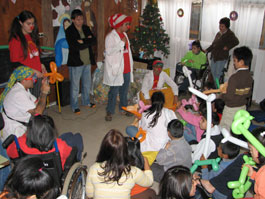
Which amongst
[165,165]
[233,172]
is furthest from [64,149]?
[233,172]

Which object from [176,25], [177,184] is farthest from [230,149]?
[176,25]

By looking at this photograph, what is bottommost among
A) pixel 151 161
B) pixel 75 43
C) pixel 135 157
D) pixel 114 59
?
pixel 151 161

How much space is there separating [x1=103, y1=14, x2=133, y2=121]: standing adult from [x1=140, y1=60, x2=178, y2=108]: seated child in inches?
13.9

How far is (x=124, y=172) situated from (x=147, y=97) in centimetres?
209

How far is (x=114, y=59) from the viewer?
3.65 m

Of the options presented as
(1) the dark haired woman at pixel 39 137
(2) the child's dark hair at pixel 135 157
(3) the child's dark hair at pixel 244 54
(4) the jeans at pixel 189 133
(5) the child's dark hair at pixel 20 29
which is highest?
(5) the child's dark hair at pixel 20 29

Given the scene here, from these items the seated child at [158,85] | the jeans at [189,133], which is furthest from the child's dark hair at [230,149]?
the seated child at [158,85]

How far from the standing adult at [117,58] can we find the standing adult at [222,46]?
6.11ft

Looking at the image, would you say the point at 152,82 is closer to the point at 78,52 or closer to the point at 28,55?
the point at 78,52

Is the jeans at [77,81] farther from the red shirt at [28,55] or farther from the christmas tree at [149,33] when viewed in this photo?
the christmas tree at [149,33]

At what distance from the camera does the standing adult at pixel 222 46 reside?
15.0 ft

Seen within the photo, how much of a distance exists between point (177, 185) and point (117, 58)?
8.31 ft

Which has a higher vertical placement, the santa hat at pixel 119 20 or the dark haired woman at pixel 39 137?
the santa hat at pixel 119 20

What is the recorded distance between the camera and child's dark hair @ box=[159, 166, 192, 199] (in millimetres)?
1414
